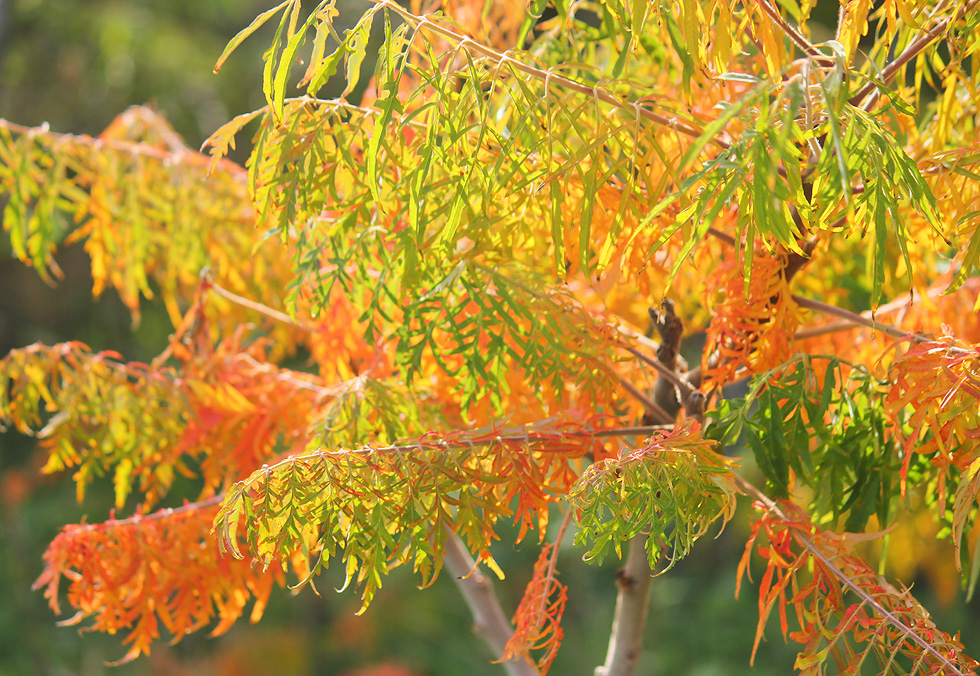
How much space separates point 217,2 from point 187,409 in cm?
305

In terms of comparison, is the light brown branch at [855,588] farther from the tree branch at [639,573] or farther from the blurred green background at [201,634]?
the blurred green background at [201,634]

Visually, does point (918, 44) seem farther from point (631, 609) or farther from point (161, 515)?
point (161, 515)

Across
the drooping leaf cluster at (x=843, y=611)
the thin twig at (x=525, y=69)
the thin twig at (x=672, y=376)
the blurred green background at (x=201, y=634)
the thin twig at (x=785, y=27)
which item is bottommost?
the blurred green background at (x=201, y=634)

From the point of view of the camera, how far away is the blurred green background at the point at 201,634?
2568mm

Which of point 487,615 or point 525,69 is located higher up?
point 525,69

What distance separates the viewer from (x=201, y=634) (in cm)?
295

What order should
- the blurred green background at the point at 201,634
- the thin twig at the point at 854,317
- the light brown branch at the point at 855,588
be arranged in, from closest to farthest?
the light brown branch at the point at 855,588 < the thin twig at the point at 854,317 < the blurred green background at the point at 201,634

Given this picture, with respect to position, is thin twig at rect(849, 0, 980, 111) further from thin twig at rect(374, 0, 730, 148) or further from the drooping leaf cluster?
the drooping leaf cluster

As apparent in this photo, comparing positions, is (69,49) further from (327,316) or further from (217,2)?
(327,316)

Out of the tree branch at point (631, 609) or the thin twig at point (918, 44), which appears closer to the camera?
the thin twig at point (918, 44)

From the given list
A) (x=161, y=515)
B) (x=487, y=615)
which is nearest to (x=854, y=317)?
(x=487, y=615)

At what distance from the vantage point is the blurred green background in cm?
257

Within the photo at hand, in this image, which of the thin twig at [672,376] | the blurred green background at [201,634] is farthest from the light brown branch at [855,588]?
the blurred green background at [201,634]

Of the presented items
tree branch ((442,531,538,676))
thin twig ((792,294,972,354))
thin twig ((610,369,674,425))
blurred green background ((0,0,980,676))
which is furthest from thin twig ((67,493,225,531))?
blurred green background ((0,0,980,676))
